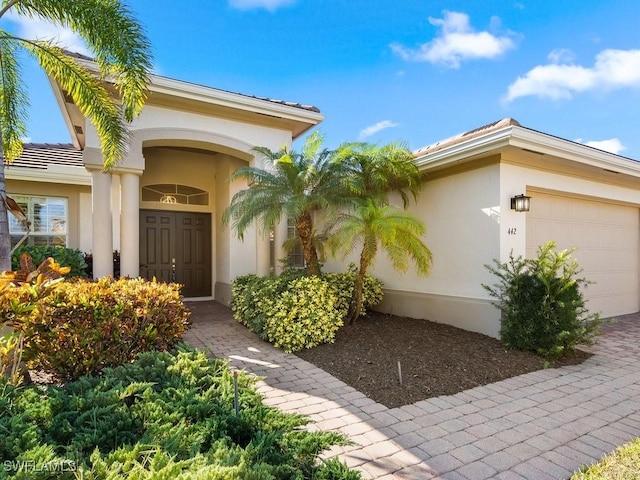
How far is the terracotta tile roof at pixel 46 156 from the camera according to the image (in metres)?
9.57

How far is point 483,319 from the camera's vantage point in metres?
6.67

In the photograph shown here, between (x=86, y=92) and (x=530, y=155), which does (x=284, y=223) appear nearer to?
(x=86, y=92)

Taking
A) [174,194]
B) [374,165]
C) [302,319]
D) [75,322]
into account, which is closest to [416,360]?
[302,319]

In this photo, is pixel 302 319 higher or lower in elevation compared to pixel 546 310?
lower

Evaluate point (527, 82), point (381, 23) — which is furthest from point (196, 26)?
point (527, 82)

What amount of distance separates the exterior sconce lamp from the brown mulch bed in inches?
91.7

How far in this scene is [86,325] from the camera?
3.91 m

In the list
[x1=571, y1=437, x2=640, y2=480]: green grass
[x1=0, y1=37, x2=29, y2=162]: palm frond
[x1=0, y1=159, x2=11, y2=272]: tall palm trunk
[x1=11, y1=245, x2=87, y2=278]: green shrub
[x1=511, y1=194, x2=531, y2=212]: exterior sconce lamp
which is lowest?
[x1=571, y1=437, x2=640, y2=480]: green grass

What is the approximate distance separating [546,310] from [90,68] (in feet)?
28.8

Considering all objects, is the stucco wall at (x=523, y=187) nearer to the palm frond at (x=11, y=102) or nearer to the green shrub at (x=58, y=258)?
the green shrub at (x=58, y=258)

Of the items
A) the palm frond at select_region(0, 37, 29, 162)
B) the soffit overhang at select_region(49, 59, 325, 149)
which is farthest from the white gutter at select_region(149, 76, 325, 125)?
the palm frond at select_region(0, 37, 29, 162)

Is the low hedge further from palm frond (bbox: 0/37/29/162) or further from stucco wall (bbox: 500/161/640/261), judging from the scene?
palm frond (bbox: 0/37/29/162)

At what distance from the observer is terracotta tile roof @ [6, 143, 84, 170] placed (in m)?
9.57

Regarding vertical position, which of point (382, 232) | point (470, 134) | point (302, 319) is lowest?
point (302, 319)
